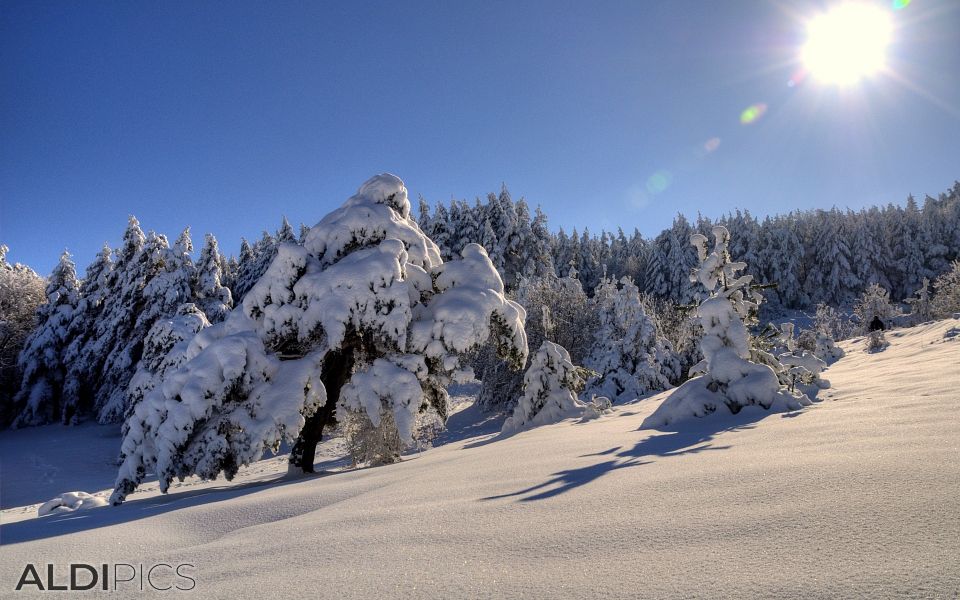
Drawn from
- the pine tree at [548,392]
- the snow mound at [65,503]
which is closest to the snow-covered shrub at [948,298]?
the pine tree at [548,392]

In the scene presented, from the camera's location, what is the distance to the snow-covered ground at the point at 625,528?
1509mm

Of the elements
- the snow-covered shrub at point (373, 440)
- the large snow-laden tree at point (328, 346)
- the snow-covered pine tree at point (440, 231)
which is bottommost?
the snow-covered shrub at point (373, 440)

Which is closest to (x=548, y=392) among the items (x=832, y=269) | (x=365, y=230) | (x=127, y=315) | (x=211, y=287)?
(x=365, y=230)

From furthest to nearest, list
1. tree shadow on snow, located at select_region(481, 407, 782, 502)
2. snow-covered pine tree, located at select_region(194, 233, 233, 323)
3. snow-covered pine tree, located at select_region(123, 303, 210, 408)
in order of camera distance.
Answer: snow-covered pine tree, located at select_region(194, 233, 233, 323)
snow-covered pine tree, located at select_region(123, 303, 210, 408)
tree shadow on snow, located at select_region(481, 407, 782, 502)

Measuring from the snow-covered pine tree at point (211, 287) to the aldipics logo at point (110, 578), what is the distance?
28.6m

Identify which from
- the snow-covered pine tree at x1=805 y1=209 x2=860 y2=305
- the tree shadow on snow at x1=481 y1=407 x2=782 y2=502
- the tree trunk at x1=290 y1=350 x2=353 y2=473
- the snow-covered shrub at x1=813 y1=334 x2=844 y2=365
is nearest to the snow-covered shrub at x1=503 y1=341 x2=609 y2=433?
the tree trunk at x1=290 y1=350 x2=353 y2=473

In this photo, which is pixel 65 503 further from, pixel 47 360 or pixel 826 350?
pixel 47 360

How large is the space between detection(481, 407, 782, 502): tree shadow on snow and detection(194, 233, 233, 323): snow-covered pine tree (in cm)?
2866

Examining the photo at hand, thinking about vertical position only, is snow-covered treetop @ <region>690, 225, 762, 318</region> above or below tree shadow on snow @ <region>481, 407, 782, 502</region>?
above

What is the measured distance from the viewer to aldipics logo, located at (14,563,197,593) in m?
2.29

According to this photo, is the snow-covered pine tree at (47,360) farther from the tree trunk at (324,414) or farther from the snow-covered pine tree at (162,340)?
the tree trunk at (324,414)

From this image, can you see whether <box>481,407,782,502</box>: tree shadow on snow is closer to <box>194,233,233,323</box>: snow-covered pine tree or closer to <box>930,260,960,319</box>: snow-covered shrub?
<box>930,260,960,319</box>: snow-covered shrub

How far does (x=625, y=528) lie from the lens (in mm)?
2055

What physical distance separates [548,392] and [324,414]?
6958 millimetres
